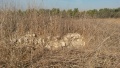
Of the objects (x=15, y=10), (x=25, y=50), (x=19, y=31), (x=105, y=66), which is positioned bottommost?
(x=105, y=66)

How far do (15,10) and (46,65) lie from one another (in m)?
3.09

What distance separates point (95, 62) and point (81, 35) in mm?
2271

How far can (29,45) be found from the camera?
5.07 metres

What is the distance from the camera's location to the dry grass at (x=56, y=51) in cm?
442

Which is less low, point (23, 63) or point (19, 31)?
point (19, 31)

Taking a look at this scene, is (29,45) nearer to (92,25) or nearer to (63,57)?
(63,57)

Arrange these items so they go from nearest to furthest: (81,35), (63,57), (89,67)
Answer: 1. (89,67)
2. (63,57)
3. (81,35)

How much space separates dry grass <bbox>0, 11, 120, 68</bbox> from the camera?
14.5 feet

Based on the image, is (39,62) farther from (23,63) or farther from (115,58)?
(115,58)

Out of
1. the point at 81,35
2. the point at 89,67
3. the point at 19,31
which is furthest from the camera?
the point at 81,35

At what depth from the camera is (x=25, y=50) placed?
4.82 meters

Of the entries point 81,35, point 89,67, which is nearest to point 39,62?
point 89,67

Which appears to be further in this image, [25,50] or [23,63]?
[25,50]

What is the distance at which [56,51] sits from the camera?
5.25 m
